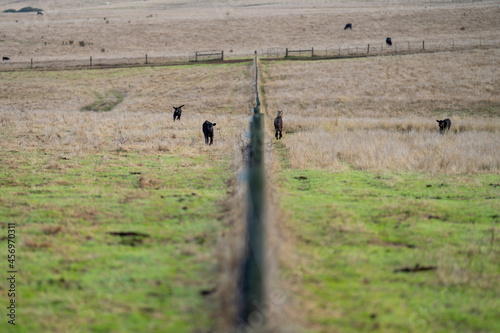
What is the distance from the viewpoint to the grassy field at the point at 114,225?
410 centimetres

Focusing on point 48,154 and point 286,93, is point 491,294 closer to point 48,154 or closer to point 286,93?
point 48,154

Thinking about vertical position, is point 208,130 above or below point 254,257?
above

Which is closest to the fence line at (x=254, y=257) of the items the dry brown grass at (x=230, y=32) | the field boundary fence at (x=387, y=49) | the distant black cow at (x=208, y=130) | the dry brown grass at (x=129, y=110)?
the dry brown grass at (x=129, y=110)

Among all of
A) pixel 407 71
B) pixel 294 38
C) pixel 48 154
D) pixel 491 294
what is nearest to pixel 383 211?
pixel 491 294

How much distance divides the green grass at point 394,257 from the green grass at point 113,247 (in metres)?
1.11

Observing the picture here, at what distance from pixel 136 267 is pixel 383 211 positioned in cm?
419

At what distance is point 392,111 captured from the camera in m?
31.9

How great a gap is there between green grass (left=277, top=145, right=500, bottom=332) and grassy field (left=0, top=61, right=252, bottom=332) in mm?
1065

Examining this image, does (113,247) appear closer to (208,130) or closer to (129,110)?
(208,130)

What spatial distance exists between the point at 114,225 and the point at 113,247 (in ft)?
3.25

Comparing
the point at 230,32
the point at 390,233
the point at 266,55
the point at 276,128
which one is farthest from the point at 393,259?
the point at 230,32

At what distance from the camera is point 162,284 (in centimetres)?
455

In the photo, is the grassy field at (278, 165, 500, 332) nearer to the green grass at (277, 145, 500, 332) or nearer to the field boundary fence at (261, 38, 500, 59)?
the green grass at (277, 145, 500, 332)

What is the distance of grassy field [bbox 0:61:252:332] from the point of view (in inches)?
161
